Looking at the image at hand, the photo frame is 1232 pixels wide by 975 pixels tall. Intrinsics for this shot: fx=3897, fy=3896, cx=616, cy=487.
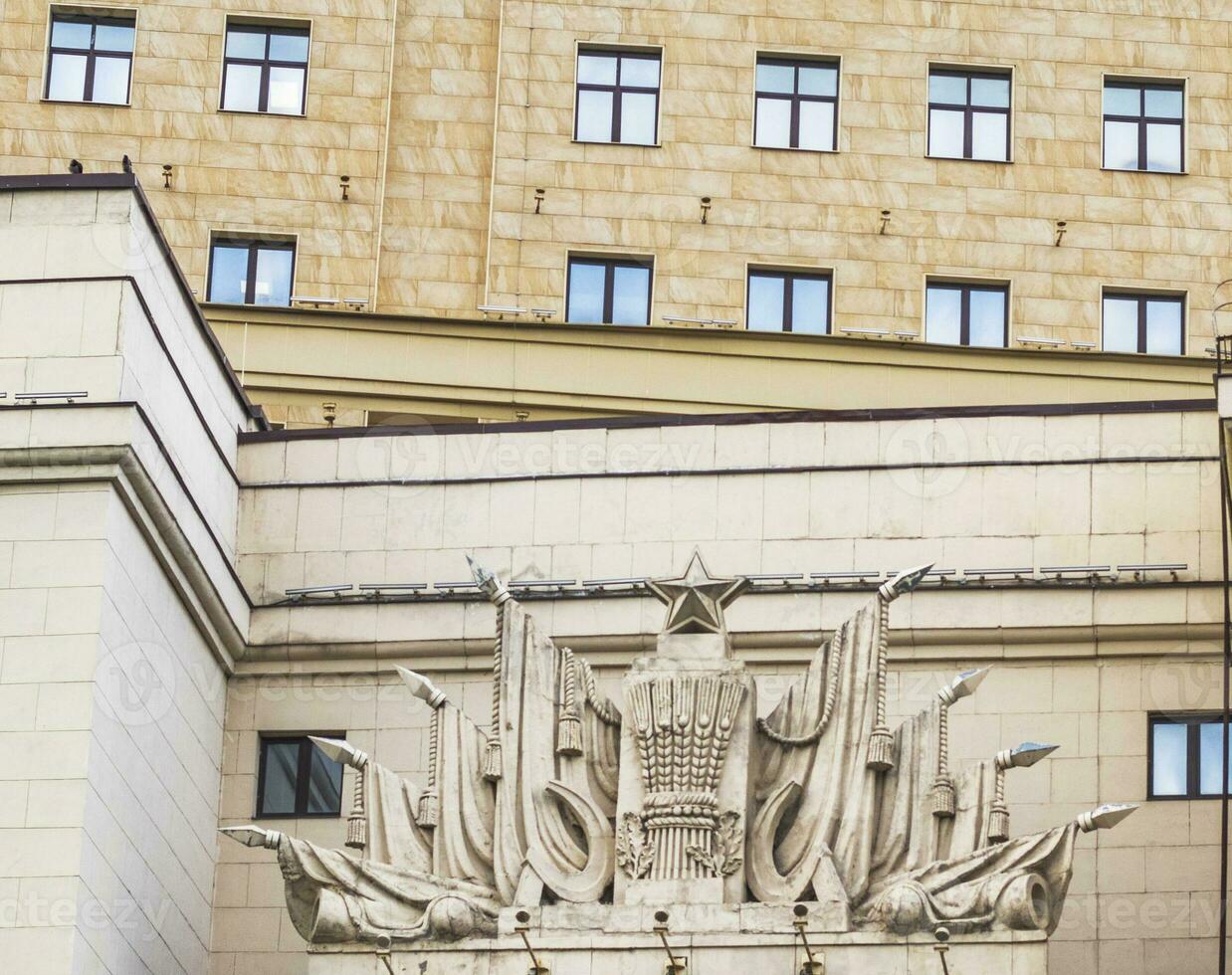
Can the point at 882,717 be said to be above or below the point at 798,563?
below

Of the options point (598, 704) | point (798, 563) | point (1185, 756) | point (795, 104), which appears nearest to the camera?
point (598, 704)

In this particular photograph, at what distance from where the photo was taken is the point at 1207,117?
1927 inches

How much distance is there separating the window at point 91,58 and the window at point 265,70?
1258mm

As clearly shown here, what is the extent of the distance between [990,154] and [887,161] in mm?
1338

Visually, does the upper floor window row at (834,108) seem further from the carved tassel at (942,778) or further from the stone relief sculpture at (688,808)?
the carved tassel at (942,778)

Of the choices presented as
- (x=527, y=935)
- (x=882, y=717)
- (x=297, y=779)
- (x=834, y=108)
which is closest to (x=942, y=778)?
(x=882, y=717)

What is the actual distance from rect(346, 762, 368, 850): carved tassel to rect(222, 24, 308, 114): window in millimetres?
15114

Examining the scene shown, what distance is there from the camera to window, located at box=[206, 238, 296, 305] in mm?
47812

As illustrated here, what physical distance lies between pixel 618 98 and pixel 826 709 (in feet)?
50.7

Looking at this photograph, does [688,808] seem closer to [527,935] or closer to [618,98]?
[527,935]

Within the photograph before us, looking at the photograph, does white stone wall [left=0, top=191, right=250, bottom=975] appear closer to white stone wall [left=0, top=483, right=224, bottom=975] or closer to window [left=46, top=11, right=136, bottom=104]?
white stone wall [left=0, top=483, right=224, bottom=975]

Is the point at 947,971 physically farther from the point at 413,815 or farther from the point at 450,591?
the point at 450,591

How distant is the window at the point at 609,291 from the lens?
4778 centimetres

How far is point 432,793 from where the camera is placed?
35375 mm
